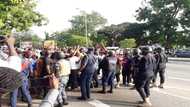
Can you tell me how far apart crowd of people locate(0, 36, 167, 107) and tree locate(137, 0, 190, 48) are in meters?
64.1

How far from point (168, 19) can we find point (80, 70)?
6944 centimetres

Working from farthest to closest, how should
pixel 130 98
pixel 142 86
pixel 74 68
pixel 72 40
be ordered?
pixel 72 40
pixel 74 68
pixel 130 98
pixel 142 86

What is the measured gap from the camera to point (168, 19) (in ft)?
270

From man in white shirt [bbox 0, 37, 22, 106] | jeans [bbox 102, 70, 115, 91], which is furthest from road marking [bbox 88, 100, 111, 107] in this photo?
man in white shirt [bbox 0, 37, 22, 106]

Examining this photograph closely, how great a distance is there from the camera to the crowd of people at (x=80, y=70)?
459 inches

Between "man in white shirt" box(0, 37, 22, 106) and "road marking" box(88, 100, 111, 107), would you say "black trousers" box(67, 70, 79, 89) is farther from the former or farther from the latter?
"man in white shirt" box(0, 37, 22, 106)

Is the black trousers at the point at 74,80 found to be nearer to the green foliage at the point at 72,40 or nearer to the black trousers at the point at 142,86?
the black trousers at the point at 142,86

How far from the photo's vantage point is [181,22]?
82.4m

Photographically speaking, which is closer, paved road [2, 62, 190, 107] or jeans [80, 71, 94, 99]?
paved road [2, 62, 190, 107]

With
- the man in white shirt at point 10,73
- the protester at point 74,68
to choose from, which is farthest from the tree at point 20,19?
the man in white shirt at point 10,73

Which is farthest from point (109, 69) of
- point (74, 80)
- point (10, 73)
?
point (10, 73)

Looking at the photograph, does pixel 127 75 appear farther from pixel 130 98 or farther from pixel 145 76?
pixel 145 76

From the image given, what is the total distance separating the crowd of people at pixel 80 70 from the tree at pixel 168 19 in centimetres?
6406

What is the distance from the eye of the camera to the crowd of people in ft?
38.2
